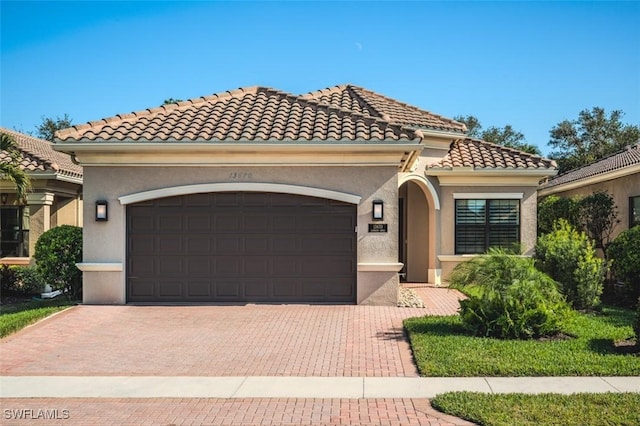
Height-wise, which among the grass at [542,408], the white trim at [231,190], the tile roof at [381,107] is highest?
the tile roof at [381,107]

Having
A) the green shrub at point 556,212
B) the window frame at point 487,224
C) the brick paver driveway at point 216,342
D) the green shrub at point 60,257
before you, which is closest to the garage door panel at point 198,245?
the brick paver driveway at point 216,342

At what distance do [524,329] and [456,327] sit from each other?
1.30 meters

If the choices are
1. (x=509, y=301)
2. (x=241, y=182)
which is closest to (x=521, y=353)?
(x=509, y=301)

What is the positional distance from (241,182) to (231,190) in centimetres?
30

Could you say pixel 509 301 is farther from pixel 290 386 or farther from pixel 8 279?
pixel 8 279

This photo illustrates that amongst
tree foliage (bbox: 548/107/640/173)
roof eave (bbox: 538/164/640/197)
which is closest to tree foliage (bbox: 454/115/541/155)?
tree foliage (bbox: 548/107/640/173)

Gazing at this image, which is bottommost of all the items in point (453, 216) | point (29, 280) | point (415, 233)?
point (29, 280)


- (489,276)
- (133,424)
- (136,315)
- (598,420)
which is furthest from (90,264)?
(598,420)

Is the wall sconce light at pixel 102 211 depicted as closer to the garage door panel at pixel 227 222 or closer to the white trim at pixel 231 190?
the white trim at pixel 231 190

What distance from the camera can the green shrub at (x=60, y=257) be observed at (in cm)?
1418

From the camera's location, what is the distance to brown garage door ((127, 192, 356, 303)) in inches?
543

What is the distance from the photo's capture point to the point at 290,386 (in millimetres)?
7746

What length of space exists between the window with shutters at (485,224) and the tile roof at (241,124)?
4313mm

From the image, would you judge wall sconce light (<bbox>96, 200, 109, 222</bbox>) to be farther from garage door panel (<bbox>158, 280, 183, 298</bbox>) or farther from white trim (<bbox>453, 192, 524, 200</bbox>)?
white trim (<bbox>453, 192, 524, 200</bbox>)
